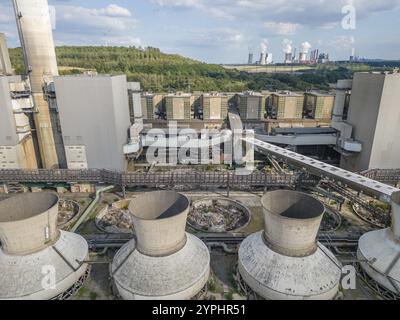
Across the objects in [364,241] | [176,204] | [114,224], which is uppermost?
[176,204]

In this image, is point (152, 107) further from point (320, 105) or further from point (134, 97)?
point (320, 105)

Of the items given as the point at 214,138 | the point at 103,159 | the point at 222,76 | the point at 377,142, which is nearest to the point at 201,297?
the point at 103,159

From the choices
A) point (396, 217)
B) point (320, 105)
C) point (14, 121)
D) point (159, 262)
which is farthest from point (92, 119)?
point (320, 105)

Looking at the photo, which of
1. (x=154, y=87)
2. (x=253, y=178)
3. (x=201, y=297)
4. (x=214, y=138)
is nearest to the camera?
(x=201, y=297)

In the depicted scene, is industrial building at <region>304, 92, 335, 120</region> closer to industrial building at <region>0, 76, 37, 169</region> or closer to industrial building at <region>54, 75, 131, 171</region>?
industrial building at <region>54, 75, 131, 171</region>

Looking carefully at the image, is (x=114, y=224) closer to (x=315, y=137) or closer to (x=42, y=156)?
(x=42, y=156)

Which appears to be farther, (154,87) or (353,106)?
(154,87)

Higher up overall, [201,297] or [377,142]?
[377,142]
